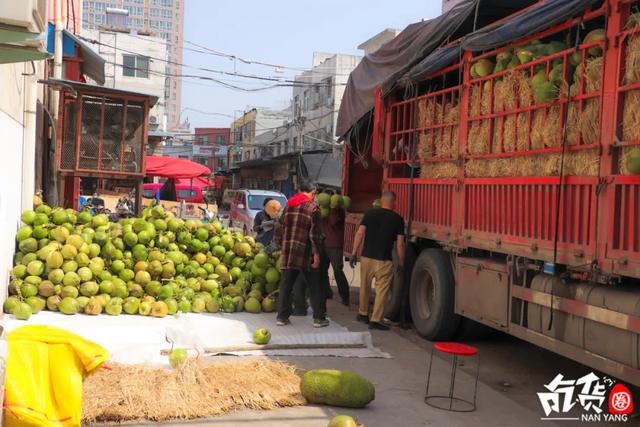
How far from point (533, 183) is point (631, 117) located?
134 cm

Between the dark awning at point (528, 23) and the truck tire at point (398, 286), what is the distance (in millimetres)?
3178

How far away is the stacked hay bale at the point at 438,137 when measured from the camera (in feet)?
27.3

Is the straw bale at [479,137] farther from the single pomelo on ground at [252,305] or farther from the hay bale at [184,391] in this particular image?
the single pomelo on ground at [252,305]

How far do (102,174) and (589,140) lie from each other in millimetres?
10133

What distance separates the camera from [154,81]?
55688 millimetres

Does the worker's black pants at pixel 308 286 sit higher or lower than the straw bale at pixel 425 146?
lower

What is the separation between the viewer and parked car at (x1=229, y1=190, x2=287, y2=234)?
25.1 meters

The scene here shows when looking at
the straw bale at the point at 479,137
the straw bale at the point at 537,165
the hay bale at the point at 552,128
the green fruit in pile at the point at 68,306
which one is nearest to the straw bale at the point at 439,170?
the straw bale at the point at 537,165

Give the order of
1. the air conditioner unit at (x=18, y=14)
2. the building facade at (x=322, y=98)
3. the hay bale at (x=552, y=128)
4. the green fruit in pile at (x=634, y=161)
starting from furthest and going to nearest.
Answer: the building facade at (x=322, y=98)
the hay bale at (x=552, y=128)
the green fruit in pile at (x=634, y=161)
the air conditioner unit at (x=18, y=14)

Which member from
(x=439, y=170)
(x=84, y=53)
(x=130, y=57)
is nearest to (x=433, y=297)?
(x=439, y=170)

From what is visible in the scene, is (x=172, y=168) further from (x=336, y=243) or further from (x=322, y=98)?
(x=322, y=98)

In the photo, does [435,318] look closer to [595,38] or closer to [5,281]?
[595,38]

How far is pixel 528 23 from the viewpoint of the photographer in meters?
6.53

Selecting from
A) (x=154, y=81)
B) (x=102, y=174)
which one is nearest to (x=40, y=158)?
(x=102, y=174)
